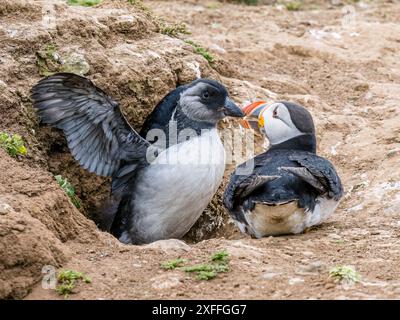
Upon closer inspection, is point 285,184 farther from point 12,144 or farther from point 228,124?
point 228,124

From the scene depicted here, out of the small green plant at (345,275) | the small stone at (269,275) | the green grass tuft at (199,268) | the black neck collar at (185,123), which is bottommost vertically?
the black neck collar at (185,123)

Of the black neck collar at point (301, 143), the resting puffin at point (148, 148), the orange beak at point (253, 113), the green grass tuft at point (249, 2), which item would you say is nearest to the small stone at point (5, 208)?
the resting puffin at point (148, 148)

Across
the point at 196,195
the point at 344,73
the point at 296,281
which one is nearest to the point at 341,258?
the point at 296,281

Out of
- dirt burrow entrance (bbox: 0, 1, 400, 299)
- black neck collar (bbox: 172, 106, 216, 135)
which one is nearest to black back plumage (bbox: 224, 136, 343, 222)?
dirt burrow entrance (bbox: 0, 1, 400, 299)

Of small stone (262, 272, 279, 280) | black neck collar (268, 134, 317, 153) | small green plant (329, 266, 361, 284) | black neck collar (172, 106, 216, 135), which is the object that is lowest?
black neck collar (268, 134, 317, 153)

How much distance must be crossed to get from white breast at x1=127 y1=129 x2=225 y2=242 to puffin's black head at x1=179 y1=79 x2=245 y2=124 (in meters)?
0.20

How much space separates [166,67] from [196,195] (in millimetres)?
1712

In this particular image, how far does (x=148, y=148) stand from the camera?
271 inches

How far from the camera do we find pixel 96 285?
4.81 metres

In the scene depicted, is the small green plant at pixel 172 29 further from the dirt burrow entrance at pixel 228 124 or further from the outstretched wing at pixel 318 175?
the outstretched wing at pixel 318 175

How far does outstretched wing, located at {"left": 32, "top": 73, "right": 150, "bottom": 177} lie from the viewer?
6.40 m

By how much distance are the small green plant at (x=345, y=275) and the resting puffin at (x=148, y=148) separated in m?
2.17

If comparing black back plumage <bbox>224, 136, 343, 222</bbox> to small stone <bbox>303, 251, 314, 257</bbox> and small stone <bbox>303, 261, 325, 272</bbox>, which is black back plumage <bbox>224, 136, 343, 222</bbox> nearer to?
small stone <bbox>303, 251, 314, 257</bbox>

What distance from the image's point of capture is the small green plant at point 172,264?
503cm
